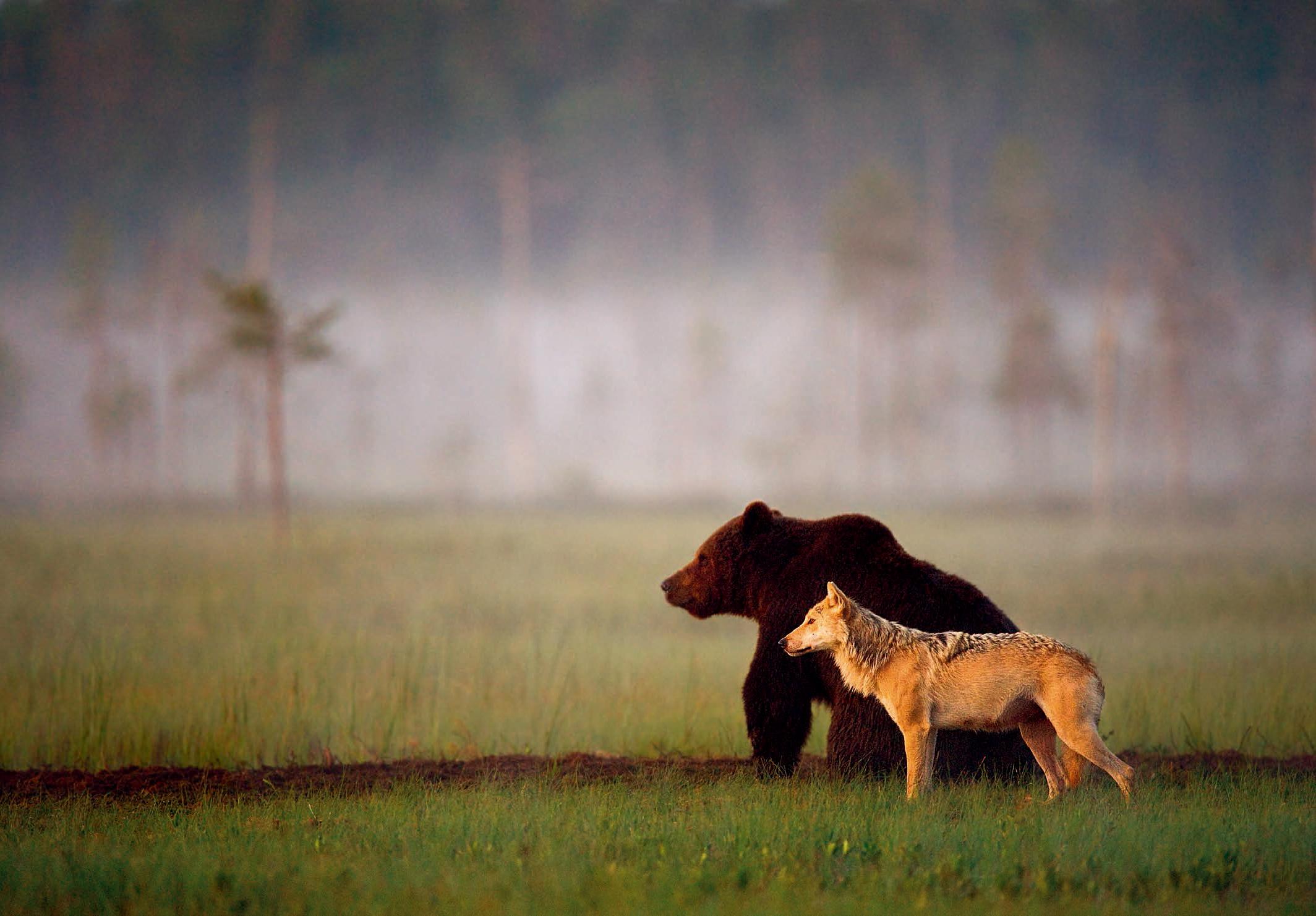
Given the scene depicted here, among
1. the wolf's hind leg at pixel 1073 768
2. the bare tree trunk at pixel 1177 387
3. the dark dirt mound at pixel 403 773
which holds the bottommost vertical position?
the dark dirt mound at pixel 403 773

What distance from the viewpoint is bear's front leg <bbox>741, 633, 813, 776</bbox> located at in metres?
8.65

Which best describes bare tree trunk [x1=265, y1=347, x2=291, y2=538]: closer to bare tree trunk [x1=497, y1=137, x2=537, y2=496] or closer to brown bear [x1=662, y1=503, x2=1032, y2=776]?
brown bear [x1=662, y1=503, x2=1032, y2=776]

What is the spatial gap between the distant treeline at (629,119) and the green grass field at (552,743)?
58583mm

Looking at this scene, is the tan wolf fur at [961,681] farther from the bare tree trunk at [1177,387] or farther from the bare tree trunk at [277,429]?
the bare tree trunk at [1177,387]

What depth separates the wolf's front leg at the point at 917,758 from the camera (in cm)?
766

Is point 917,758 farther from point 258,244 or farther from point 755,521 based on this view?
point 258,244

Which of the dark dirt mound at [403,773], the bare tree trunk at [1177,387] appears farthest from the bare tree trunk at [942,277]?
the dark dirt mound at [403,773]

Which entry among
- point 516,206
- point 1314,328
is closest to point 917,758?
point 516,206

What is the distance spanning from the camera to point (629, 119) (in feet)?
507

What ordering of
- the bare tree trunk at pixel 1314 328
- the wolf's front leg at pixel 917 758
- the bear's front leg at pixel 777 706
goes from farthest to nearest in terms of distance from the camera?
the bare tree trunk at pixel 1314 328, the bear's front leg at pixel 777 706, the wolf's front leg at pixel 917 758

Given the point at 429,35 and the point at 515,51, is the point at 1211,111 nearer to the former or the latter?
the point at 515,51

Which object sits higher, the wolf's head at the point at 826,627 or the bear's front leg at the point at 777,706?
the wolf's head at the point at 826,627

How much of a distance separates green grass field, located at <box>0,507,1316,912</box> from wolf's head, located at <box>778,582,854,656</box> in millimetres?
1031

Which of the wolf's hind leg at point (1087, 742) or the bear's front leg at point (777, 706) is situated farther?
the bear's front leg at point (777, 706)
